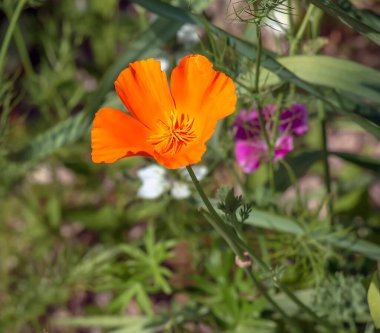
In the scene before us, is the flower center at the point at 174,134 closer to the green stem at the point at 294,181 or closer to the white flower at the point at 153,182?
the green stem at the point at 294,181

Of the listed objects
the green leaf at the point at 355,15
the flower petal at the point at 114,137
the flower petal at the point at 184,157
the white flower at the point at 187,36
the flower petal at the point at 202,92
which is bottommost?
the flower petal at the point at 114,137

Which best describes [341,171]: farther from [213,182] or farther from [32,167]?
[32,167]

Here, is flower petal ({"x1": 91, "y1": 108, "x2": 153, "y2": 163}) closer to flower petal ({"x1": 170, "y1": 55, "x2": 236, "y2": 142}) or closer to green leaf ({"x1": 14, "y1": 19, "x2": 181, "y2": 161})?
flower petal ({"x1": 170, "y1": 55, "x2": 236, "y2": 142})

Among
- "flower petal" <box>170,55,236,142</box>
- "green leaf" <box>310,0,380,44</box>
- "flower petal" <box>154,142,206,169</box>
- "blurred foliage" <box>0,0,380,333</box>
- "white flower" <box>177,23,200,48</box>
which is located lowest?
"blurred foliage" <box>0,0,380,333</box>

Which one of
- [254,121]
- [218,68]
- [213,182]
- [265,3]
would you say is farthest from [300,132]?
[265,3]

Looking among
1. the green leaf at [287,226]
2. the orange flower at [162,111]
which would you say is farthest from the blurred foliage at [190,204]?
the orange flower at [162,111]

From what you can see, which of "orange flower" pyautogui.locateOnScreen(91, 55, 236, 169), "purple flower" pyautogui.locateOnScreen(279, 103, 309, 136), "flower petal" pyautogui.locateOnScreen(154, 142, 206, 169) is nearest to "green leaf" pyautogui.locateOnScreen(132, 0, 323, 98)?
"purple flower" pyautogui.locateOnScreen(279, 103, 309, 136)

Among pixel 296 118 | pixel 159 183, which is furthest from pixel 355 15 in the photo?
pixel 159 183
